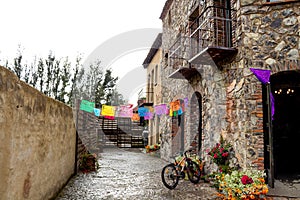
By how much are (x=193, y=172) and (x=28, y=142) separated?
424 centimetres

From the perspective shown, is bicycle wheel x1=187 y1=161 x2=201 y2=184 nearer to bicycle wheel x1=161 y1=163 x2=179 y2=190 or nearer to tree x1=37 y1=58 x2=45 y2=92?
bicycle wheel x1=161 y1=163 x2=179 y2=190

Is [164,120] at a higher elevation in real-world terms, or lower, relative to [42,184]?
higher

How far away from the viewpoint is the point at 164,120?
37.5ft

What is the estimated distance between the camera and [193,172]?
626 cm

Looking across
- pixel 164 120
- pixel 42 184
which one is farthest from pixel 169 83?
pixel 42 184

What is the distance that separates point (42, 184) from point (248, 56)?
4786 mm

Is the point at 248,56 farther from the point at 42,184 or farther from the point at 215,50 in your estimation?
the point at 42,184

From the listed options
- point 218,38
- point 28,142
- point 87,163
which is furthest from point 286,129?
point 28,142

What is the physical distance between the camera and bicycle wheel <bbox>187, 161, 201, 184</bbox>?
20.3ft

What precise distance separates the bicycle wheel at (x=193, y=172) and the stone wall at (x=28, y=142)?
309 cm

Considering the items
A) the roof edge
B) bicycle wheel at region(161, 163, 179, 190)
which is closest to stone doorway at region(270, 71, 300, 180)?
bicycle wheel at region(161, 163, 179, 190)

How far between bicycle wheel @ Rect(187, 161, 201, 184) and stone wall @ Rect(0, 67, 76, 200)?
3094 millimetres

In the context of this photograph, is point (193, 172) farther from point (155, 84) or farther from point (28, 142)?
point (155, 84)

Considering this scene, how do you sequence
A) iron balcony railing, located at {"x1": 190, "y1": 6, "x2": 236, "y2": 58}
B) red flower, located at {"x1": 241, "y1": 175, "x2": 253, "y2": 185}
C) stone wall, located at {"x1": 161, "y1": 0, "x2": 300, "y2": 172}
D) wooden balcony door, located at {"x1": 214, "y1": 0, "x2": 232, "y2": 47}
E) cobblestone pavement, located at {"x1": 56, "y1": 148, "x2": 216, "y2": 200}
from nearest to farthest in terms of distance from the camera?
1. red flower, located at {"x1": 241, "y1": 175, "x2": 253, "y2": 185}
2. cobblestone pavement, located at {"x1": 56, "y1": 148, "x2": 216, "y2": 200}
3. stone wall, located at {"x1": 161, "y1": 0, "x2": 300, "y2": 172}
4. iron balcony railing, located at {"x1": 190, "y1": 6, "x2": 236, "y2": 58}
5. wooden balcony door, located at {"x1": 214, "y1": 0, "x2": 232, "y2": 47}
